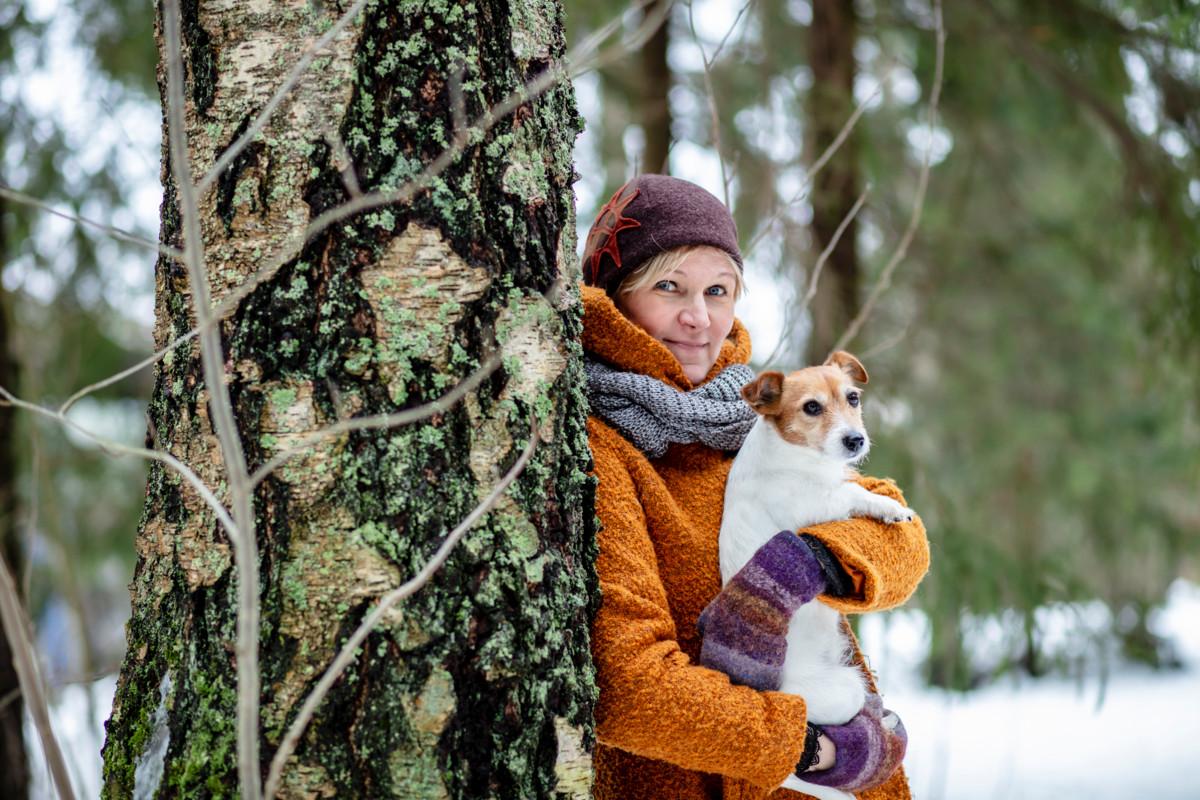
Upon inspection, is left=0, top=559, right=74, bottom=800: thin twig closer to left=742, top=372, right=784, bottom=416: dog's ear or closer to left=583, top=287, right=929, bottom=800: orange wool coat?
left=583, top=287, right=929, bottom=800: orange wool coat

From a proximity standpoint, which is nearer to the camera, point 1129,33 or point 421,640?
point 421,640

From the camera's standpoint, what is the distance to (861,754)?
172 cm

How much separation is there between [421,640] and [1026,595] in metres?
3.76

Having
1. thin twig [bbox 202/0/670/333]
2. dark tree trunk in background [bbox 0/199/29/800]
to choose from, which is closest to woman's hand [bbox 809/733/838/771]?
thin twig [bbox 202/0/670/333]

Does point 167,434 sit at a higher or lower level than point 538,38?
lower

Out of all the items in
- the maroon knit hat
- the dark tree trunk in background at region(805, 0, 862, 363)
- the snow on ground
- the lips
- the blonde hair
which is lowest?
the snow on ground

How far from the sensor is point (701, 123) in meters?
6.95

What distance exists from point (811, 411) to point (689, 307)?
0.34m

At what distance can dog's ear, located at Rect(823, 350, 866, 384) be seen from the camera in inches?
85.3

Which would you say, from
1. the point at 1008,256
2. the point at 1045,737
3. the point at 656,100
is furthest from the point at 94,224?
the point at 1045,737

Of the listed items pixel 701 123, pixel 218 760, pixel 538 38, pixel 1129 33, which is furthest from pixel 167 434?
pixel 701 123

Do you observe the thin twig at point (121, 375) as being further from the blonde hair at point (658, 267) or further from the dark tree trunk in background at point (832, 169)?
the dark tree trunk in background at point (832, 169)

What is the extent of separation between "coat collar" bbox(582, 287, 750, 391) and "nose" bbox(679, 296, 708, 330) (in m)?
0.11

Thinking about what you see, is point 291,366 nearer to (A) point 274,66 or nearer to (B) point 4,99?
(A) point 274,66
